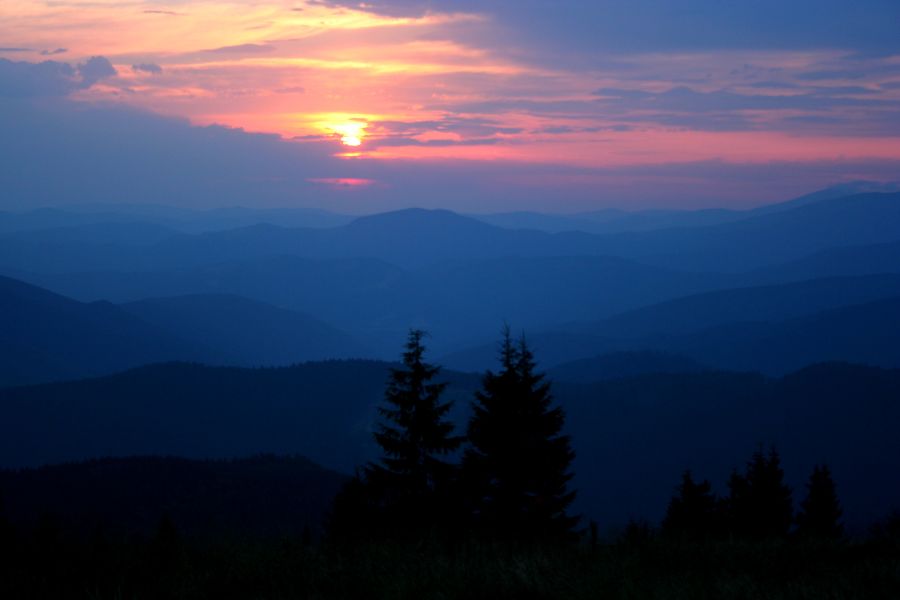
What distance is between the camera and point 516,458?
60.3 feet

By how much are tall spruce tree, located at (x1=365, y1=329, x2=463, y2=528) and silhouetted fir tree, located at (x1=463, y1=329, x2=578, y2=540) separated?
0.73m

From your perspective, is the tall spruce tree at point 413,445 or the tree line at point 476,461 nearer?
the tree line at point 476,461

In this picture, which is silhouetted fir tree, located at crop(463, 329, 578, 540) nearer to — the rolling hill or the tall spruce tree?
the tall spruce tree

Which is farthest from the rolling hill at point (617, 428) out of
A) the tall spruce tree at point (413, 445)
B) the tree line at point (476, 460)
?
the tall spruce tree at point (413, 445)

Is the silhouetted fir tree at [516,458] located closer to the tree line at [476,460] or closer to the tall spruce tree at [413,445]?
the tree line at [476,460]

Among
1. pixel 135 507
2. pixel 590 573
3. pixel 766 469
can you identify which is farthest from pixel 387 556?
pixel 135 507

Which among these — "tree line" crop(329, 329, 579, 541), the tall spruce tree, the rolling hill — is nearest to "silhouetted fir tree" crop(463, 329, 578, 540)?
"tree line" crop(329, 329, 579, 541)

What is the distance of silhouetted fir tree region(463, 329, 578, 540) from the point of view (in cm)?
1783

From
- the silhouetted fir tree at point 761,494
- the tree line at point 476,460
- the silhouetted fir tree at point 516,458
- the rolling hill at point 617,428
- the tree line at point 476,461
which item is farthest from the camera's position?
the rolling hill at point 617,428

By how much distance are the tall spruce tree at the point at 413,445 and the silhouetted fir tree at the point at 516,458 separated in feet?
2.41

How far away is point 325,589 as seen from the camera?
6.52m

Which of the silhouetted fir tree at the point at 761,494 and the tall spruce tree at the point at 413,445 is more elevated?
Result: the tall spruce tree at the point at 413,445

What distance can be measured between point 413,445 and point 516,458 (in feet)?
8.36

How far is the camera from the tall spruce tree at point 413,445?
58.0 ft
